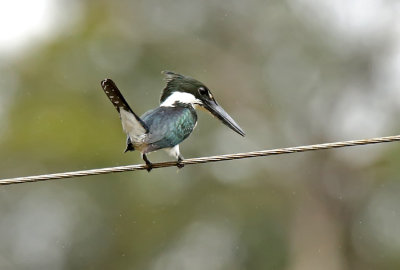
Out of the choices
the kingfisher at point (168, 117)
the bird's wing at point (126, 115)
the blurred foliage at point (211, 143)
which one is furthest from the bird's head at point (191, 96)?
the blurred foliage at point (211, 143)

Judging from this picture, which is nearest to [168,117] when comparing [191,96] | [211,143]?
[191,96]

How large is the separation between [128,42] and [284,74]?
3585mm

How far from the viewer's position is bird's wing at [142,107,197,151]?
6.80 meters

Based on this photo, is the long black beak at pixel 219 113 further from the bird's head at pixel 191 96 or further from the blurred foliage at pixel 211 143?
the blurred foliage at pixel 211 143

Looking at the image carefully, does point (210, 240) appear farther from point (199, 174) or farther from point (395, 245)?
point (395, 245)

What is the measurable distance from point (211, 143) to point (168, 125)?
1442 cm

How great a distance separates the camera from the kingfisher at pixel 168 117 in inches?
257

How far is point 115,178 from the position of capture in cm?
2112

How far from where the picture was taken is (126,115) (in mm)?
6527

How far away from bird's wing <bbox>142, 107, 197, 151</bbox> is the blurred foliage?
467 inches

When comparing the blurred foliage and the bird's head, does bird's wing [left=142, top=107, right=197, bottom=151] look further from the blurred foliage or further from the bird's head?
the blurred foliage

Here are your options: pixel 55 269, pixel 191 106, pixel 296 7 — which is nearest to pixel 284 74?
pixel 296 7

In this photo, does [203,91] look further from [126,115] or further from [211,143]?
[211,143]

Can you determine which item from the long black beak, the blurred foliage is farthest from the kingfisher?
the blurred foliage
